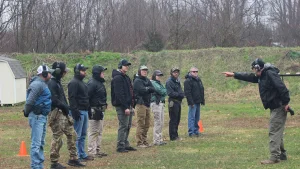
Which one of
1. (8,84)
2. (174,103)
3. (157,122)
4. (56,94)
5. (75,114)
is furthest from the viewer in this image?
(8,84)

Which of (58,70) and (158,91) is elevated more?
(58,70)

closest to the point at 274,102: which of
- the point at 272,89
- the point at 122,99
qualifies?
the point at 272,89

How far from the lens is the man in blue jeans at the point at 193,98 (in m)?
16.3

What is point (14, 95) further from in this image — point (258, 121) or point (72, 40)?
point (72, 40)

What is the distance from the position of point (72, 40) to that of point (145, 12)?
Result: 9588 millimetres

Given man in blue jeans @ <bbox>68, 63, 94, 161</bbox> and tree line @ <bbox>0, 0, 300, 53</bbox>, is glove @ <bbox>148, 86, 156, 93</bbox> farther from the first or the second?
tree line @ <bbox>0, 0, 300, 53</bbox>

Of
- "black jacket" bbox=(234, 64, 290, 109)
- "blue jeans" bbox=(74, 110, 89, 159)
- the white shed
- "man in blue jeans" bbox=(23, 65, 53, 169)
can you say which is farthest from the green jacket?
the white shed

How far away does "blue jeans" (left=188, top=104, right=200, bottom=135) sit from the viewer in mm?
16250

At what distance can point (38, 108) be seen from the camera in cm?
984

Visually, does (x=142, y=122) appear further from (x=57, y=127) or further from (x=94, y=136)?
(x=57, y=127)

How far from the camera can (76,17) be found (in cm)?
4966

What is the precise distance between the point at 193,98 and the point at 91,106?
16.8 ft

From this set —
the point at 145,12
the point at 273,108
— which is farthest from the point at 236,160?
the point at 145,12

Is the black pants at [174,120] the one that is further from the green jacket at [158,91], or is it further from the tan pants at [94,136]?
the tan pants at [94,136]
